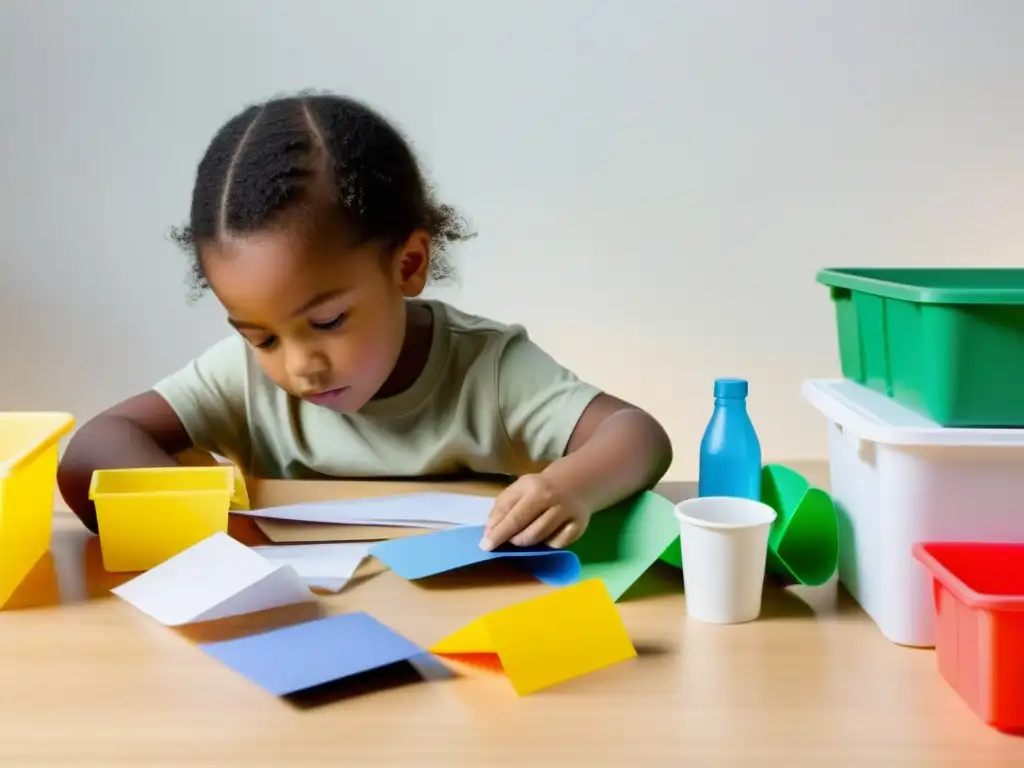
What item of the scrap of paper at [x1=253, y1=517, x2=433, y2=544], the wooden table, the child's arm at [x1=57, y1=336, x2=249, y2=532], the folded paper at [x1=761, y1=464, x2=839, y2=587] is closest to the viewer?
the wooden table

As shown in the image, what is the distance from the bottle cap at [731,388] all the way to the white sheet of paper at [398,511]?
8.7 inches

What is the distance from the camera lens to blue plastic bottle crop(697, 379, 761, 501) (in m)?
0.76

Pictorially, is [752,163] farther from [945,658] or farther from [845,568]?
[945,658]

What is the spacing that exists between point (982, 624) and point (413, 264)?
0.67 meters

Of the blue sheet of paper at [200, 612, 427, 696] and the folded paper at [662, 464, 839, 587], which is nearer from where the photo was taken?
the blue sheet of paper at [200, 612, 427, 696]

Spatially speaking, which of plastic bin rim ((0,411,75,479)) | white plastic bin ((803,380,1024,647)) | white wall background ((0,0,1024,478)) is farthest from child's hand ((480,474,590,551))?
white wall background ((0,0,1024,478))

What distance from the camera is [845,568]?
0.67 m

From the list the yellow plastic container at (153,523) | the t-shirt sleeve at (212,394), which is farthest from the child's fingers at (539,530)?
the t-shirt sleeve at (212,394)

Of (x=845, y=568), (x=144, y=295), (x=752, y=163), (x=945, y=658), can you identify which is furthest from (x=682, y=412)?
(x=945, y=658)

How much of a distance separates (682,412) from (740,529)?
1334mm

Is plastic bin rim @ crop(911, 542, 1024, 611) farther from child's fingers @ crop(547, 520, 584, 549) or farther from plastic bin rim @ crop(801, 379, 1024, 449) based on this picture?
child's fingers @ crop(547, 520, 584, 549)

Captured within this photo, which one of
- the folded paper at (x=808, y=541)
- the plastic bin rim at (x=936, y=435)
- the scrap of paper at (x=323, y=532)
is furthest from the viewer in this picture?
the scrap of paper at (x=323, y=532)

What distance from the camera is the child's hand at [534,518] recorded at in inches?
27.8

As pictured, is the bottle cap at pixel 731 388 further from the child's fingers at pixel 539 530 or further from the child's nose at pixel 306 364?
the child's nose at pixel 306 364
